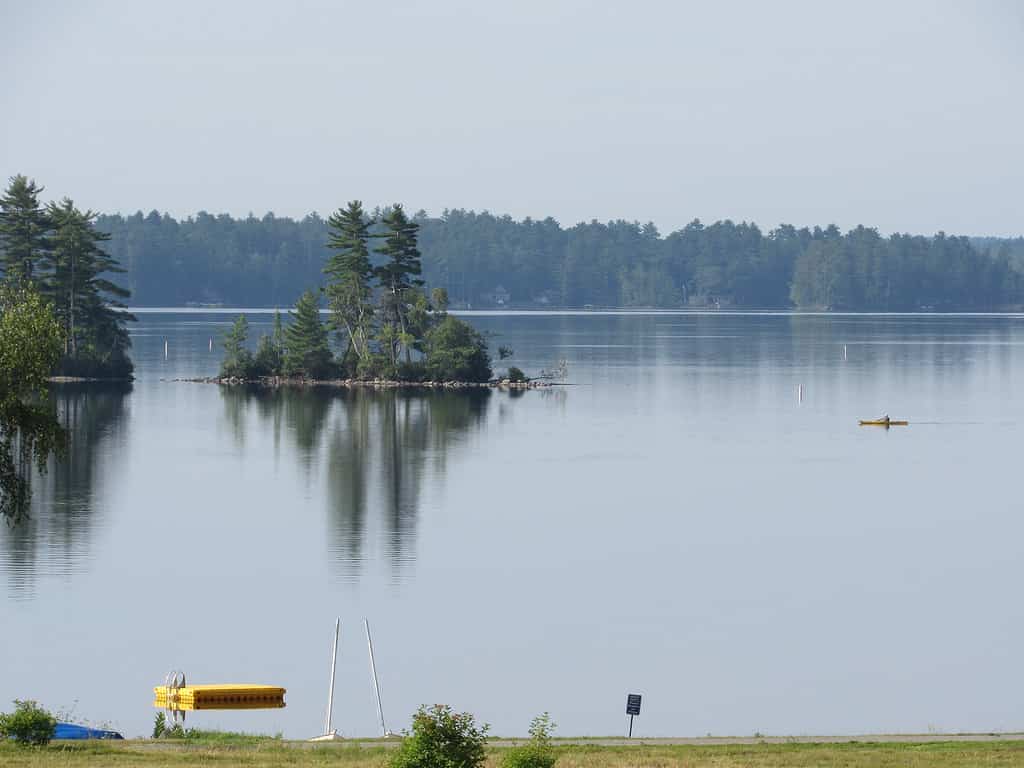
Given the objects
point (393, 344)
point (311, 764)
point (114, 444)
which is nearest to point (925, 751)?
point (311, 764)

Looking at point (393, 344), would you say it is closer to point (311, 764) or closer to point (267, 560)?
point (267, 560)

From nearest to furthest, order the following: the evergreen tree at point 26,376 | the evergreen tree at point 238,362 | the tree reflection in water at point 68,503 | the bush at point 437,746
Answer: the bush at point 437,746 < the evergreen tree at point 26,376 < the tree reflection in water at point 68,503 < the evergreen tree at point 238,362

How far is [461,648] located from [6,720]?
1569 centimetres

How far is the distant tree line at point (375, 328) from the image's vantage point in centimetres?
12244

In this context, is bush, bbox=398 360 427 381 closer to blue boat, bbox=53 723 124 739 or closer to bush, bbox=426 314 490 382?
bush, bbox=426 314 490 382

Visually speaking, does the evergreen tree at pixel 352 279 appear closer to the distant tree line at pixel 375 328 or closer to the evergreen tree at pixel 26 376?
the distant tree line at pixel 375 328

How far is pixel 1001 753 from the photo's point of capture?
26.9m

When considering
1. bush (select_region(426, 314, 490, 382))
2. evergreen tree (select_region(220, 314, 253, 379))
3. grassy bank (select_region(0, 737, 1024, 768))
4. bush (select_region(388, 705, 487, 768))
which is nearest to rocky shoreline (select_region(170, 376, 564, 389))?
evergreen tree (select_region(220, 314, 253, 379))

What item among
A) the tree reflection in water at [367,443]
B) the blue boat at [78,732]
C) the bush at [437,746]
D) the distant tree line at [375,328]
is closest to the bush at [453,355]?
the distant tree line at [375,328]

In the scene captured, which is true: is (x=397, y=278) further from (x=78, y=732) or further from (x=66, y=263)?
(x=78, y=732)

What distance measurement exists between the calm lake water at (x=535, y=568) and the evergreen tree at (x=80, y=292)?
57.6 ft

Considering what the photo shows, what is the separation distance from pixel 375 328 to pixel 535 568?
7540cm

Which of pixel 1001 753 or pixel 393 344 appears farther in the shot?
pixel 393 344

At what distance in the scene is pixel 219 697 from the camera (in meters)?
34.7
